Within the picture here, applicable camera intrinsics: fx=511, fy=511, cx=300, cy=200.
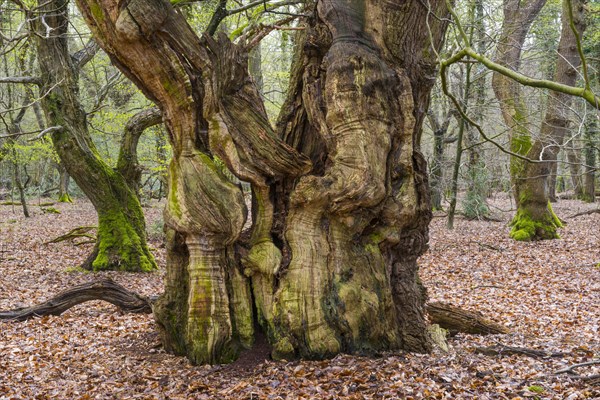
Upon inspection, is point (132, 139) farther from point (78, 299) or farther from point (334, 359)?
→ point (334, 359)

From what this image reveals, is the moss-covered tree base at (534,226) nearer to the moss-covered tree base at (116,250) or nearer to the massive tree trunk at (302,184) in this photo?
the moss-covered tree base at (116,250)

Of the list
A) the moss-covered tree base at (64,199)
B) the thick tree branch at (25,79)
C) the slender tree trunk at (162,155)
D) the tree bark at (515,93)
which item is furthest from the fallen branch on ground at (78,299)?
the moss-covered tree base at (64,199)

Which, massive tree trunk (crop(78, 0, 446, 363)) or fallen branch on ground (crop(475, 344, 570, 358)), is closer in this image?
massive tree trunk (crop(78, 0, 446, 363))

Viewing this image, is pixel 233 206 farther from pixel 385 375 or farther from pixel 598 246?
pixel 598 246

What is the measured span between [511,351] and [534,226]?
9557 millimetres

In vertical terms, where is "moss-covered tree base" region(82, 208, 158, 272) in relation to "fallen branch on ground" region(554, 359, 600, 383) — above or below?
above

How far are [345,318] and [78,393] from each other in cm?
238

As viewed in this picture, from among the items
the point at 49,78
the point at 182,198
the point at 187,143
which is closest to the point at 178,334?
the point at 182,198

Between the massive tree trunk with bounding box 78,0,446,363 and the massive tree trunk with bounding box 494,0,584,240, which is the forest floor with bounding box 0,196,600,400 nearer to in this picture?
the massive tree trunk with bounding box 78,0,446,363

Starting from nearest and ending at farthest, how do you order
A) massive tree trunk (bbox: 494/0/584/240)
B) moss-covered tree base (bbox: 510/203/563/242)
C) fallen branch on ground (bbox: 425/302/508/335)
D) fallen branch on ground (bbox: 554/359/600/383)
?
fallen branch on ground (bbox: 554/359/600/383)
fallen branch on ground (bbox: 425/302/508/335)
massive tree trunk (bbox: 494/0/584/240)
moss-covered tree base (bbox: 510/203/563/242)

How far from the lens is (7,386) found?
173 inches

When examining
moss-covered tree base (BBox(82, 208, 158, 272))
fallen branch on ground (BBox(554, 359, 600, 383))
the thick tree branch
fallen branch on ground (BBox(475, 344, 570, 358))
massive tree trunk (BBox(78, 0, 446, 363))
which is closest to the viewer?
fallen branch on ground (BBox(554, 359, 600, 383))

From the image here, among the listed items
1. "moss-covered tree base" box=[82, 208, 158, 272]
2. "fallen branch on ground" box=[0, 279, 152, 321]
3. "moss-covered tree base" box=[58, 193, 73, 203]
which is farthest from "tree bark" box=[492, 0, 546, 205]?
"moss-covered tree base" box=[58, 193, 73, 203]

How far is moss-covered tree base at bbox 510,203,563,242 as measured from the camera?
13.7 m
